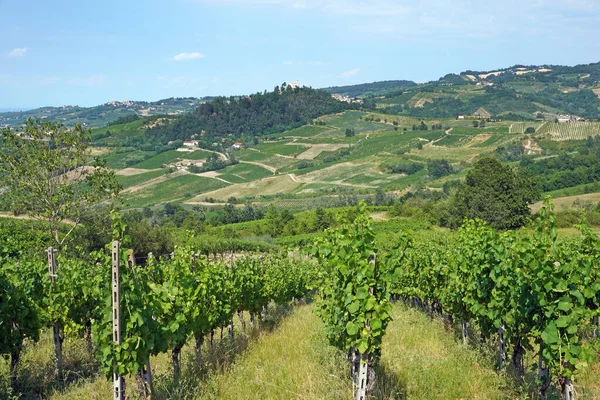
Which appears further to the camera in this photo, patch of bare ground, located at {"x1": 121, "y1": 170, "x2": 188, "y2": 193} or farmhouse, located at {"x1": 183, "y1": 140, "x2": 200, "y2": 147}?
farmhouse, located at {"x1": 183, "y1": 140, "x2": 200, "y2": 147}

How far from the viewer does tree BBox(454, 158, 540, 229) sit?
4212 cm

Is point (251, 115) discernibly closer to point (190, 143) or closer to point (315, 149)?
point (190, 143)

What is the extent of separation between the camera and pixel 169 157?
10012 centimetres

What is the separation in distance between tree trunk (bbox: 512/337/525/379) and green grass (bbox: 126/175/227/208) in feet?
230

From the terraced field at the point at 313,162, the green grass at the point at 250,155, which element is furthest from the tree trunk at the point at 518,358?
the green grass at the point at 250,155

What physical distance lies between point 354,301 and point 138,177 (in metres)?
85.9

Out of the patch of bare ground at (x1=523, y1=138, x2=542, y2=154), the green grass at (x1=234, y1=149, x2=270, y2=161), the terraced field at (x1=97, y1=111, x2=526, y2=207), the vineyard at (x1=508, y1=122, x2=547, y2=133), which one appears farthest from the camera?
the green grass at (x1=234, y1=149, x2=270, y2=161)

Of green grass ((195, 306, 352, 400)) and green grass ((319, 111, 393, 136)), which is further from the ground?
green grass ((319, 111, 393, 136))

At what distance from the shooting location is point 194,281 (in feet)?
25.1

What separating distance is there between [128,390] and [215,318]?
178 cm

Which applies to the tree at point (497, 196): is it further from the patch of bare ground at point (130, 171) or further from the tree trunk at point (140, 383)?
the patch of bare ground at point (130, 171)

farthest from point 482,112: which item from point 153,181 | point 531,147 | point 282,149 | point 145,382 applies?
point 145,382

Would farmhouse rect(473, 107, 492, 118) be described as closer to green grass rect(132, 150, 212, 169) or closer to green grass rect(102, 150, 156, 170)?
green grass rect(132, 150, 212, 169)

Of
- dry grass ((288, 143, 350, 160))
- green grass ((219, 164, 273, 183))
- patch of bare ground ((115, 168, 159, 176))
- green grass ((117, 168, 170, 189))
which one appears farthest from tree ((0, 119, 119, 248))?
dry grass ((288, 143, 350, 160))
